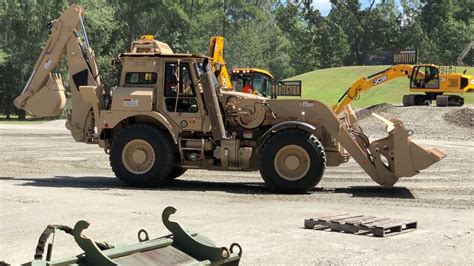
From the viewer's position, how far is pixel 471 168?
18.2 meters

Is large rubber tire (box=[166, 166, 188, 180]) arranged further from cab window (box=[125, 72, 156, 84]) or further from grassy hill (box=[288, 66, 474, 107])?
grassy hill (box=[288, 66, 474, 107])

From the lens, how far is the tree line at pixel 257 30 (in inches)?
2018

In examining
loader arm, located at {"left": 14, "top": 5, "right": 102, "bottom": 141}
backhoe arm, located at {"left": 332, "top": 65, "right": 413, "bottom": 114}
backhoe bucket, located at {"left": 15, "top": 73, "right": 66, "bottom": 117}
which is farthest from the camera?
backhoe arm, located at {"left": 332, "top": 65, "right": 413, "bottom": 114}

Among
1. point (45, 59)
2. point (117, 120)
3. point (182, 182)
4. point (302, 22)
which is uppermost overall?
point (302, 22)

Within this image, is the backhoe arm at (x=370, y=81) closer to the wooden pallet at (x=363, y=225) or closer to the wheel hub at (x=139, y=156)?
the wheel hub at (x=139, y=156)

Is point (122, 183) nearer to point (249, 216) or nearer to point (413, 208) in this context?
point (249, 216)

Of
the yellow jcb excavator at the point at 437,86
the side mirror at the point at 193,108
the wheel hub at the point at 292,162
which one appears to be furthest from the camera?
the yellow jcb excavator at the point at 437,86

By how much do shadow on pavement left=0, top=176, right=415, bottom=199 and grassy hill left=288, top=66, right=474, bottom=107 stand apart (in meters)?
35.7

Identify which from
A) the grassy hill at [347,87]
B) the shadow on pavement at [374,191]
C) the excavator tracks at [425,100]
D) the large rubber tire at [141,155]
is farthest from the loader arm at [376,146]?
the grassy hill at [347,87]

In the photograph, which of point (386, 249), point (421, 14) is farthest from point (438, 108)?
point (421, 14)

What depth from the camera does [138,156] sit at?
1409 cm

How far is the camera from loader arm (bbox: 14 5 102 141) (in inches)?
606

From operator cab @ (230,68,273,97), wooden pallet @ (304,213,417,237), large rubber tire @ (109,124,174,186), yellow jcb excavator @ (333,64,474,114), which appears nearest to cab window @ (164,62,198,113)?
large rubber tire @ (109,124,174,186)

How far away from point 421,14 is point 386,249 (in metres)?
107
